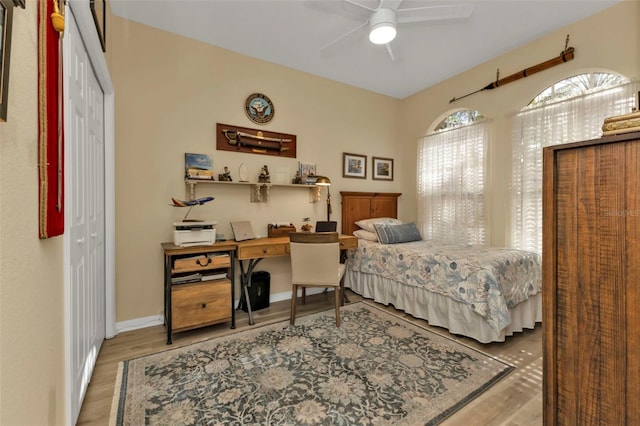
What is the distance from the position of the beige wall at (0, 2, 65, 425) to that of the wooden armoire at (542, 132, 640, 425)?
1694 millimetres

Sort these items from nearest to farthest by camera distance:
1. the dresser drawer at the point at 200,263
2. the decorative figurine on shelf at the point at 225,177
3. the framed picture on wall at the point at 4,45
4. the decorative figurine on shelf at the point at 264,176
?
the framed picture on wall at the point at 4,45 < the dresser drawer at the point at 200,263 < the decorative figurine on shelf at the point at 225,177 < the decorative figurine on shelf at the point at 264,176

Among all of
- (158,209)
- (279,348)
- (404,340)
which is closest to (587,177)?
(404,340)

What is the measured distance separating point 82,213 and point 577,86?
14.2ft

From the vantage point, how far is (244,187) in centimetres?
325

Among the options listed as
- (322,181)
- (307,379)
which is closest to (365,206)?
(322,181)

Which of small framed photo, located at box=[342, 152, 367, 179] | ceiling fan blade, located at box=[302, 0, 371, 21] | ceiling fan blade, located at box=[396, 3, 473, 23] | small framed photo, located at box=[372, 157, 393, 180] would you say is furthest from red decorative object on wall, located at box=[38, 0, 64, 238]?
small framed photo, located at box=[372, 157, 393, 180]

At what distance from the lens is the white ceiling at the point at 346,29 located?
7.98 ft

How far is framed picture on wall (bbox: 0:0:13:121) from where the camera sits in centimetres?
61

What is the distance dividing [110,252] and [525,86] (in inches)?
179

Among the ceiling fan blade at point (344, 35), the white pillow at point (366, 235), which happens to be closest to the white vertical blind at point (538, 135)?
the white pillow at point (366, 235)

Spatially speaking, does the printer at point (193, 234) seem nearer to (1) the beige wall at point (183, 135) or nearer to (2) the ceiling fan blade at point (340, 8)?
(1) the beige wall at point (183, 135)

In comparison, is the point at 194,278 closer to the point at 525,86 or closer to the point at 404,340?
the point at 404,340

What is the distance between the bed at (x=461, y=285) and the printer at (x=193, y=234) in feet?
6.25

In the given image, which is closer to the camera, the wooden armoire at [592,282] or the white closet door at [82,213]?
the wooden armoire at [592,282]
